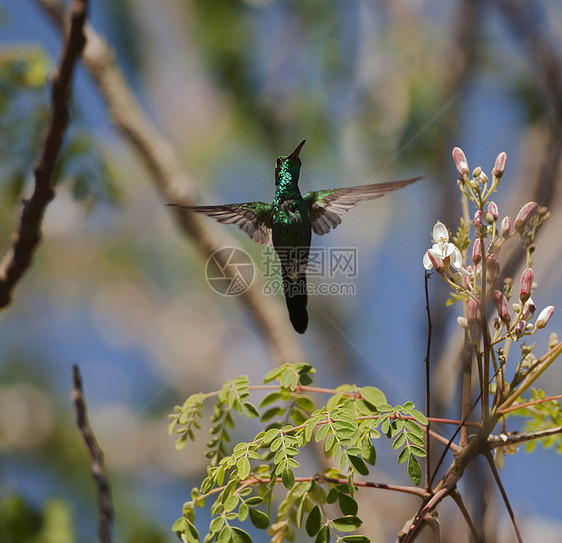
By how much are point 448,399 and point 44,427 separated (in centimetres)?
562

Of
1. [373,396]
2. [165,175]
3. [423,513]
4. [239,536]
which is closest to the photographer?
[423,513]

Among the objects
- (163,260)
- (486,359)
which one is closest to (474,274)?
(486,359)

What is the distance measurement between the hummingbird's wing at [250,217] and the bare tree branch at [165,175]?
52 cm

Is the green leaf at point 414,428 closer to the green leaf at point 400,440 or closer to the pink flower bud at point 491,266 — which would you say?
the green leaf at point 400,440

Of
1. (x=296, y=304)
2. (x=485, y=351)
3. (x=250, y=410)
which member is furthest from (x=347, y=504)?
(x=296, y=304)

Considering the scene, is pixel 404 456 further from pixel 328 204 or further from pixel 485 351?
pixel 328 204

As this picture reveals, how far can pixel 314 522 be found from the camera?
142 centimetres

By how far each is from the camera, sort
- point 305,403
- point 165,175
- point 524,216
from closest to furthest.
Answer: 1. point 524,216
2. point 305,403
3. point 165,175

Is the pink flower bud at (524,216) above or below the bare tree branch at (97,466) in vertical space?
above

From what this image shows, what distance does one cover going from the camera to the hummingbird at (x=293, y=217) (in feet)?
7.70

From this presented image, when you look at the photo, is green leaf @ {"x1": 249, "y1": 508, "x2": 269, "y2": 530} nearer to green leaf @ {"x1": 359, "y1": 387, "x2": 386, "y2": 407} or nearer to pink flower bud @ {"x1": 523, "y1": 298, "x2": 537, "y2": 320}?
green leaf @ {"x1": 359, "y1": 387, "x2": 386, "y2": 407}

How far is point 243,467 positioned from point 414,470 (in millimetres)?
379

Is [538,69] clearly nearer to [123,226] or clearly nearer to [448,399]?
[448,399]

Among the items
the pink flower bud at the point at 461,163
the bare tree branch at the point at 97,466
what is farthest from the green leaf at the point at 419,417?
the bare tree branch at the point at 97,466
